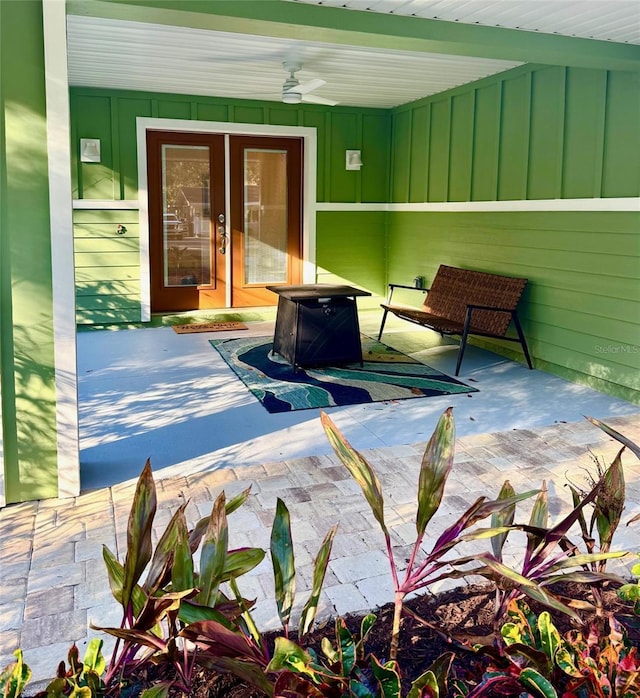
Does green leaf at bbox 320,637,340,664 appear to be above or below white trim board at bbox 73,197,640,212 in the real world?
below

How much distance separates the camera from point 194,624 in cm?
136

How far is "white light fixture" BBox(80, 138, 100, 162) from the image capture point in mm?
6867

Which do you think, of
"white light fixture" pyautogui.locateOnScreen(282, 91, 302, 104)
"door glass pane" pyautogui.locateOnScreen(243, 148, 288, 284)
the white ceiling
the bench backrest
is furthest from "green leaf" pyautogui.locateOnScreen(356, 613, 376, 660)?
"door glass pane" pyautogui.locateOnScreen(243, 148, 288, 284)

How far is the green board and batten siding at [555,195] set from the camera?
4.77 metres

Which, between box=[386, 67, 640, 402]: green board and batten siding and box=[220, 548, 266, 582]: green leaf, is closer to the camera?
box=[220, 548, 266, 582]: green leaf

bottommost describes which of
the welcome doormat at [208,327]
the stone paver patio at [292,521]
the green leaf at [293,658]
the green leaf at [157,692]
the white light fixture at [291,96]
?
the stone paver patio at [292,521]

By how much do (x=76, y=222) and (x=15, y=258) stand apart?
4.41 metres

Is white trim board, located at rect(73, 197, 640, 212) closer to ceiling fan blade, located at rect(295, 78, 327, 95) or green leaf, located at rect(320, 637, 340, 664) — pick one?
ceiling fan blade, located at rect(295, 78, 327, 95)

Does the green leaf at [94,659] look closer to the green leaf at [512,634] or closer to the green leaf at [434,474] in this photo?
the green leaf at [434,474]

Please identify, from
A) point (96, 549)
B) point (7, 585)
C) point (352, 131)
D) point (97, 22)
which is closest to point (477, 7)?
point (97, 22)

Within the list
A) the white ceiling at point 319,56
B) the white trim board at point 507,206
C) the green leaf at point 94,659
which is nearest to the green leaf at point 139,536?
the green leaf at point 94,659

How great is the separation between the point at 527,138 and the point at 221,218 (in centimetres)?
350

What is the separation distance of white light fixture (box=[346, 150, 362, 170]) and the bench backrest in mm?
1948

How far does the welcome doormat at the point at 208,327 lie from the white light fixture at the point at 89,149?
1.92 meters
